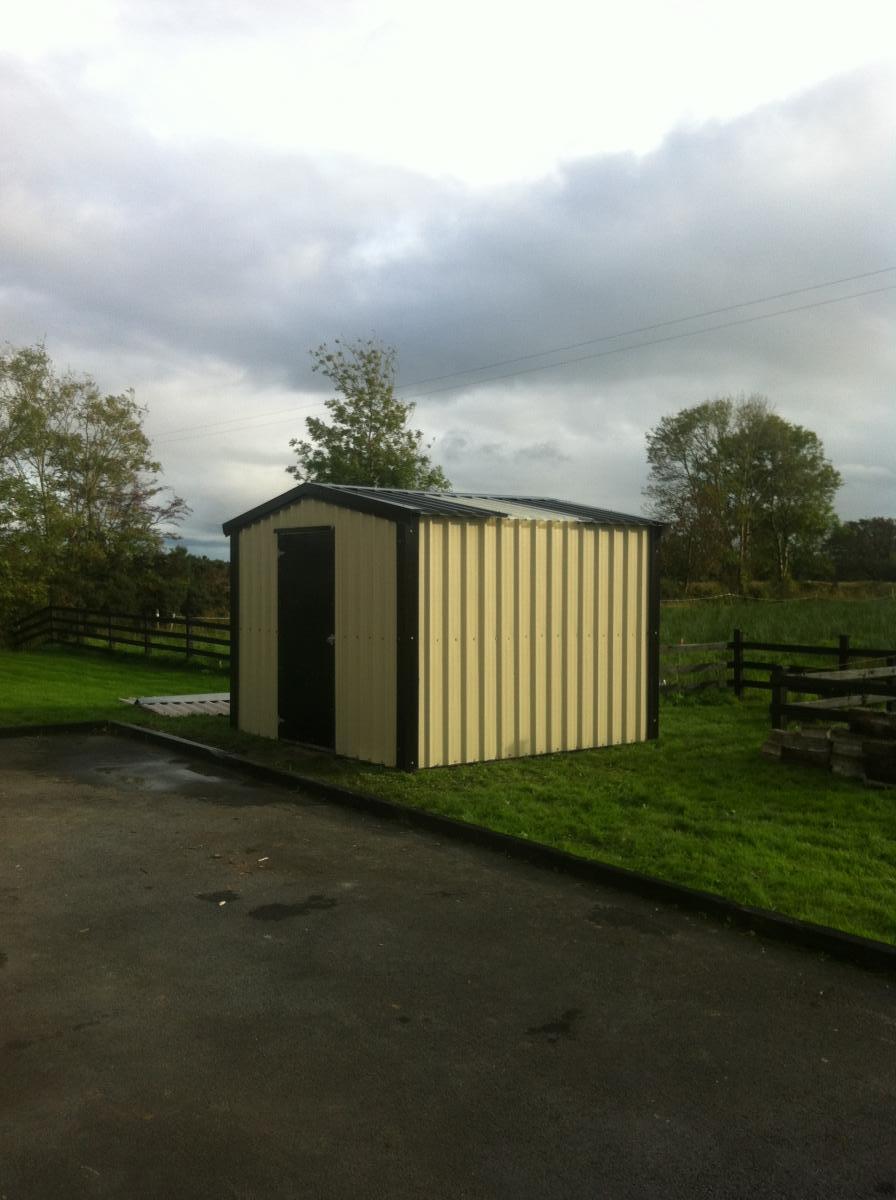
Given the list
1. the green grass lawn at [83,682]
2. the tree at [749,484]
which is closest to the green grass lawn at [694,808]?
the green grass lawn at [83,682]

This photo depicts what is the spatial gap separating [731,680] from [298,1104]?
40.5 feet

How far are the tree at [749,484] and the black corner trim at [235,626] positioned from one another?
132ft

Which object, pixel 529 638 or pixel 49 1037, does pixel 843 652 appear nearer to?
pixel 529 638

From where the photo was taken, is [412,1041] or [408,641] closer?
[412,1041]

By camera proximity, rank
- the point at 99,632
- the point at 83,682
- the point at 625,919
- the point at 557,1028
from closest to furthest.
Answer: the point at 557,1028 → the point at 625,919 → the point at 83,682 → the point at 99,632

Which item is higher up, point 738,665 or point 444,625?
point 444,625

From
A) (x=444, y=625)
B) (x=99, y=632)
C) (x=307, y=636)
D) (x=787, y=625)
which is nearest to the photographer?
(x=444, y=625)

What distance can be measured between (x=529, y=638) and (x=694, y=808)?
2.96 metres

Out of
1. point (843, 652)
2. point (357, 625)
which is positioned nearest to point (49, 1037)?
point (357, 625)

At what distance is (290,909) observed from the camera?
5598 millimetres

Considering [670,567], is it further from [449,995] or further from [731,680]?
[449,995]

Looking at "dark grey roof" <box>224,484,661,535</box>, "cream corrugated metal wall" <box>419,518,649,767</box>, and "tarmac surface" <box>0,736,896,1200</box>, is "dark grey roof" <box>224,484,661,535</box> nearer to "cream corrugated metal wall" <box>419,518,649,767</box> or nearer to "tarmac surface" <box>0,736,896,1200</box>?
"cream corrugated metal wall" <box>419,518,649,767</box>

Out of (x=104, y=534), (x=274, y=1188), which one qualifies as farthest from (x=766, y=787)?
(x=104, y=534)

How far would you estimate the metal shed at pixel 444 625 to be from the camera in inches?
374
